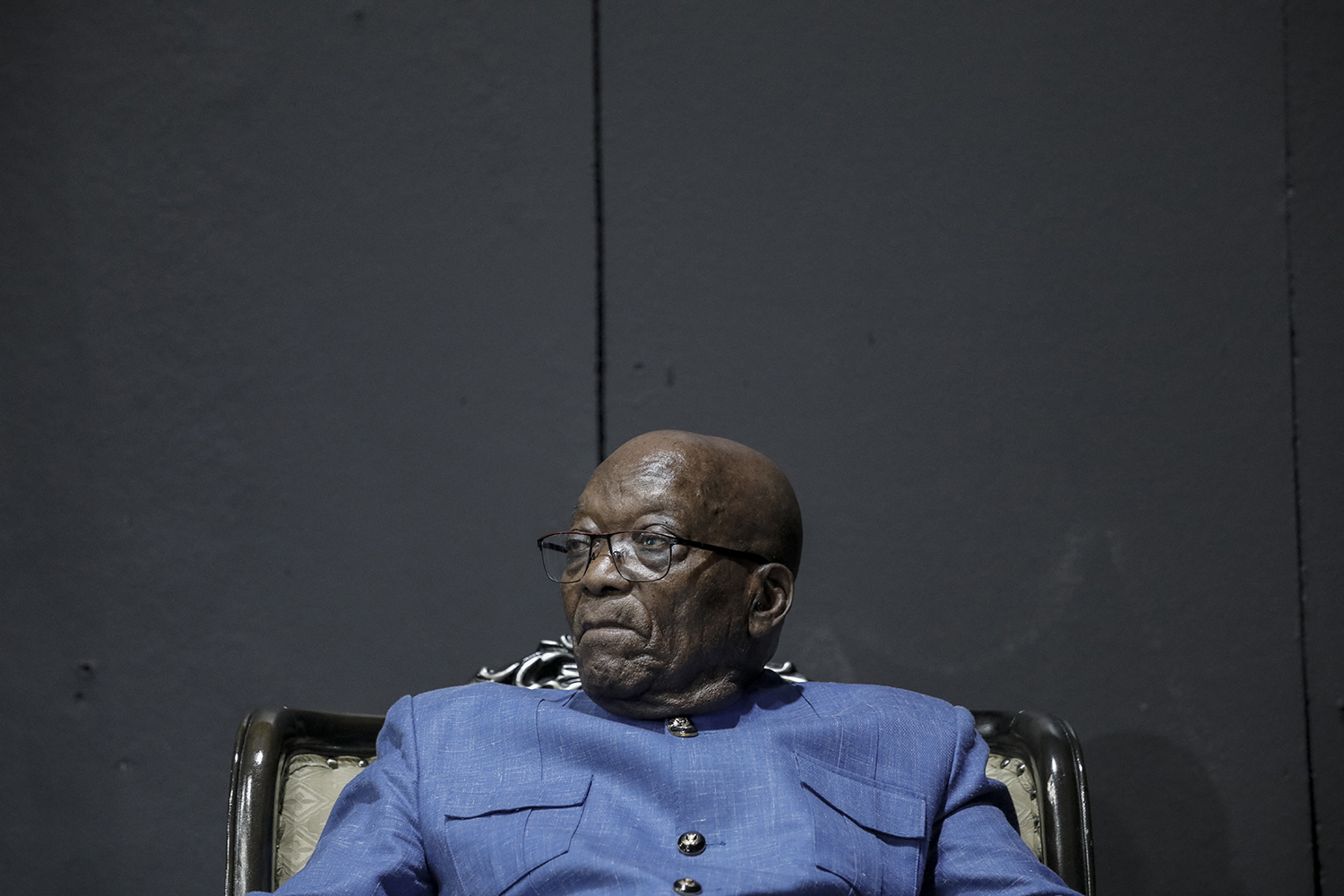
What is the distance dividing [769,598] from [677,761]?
30 centimetres

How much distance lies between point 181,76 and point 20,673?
1.39 meters

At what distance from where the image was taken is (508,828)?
1.47m

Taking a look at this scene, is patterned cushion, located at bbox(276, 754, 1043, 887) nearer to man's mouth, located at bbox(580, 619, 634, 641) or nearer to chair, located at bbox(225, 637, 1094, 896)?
chair, located at bbox(225, 637, 1094, 896)

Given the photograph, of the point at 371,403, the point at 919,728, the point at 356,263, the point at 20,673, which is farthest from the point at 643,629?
the point at 20,673

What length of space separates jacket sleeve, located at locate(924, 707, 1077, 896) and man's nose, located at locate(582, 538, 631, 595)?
59cm

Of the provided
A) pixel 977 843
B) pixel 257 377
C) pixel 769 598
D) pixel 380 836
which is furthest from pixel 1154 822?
pixel 257 377

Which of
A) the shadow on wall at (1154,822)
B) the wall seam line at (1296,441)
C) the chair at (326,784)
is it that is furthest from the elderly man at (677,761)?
the wall seam line at (1296,441)

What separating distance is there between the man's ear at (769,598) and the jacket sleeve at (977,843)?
33cm

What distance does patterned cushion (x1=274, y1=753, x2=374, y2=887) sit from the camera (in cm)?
169

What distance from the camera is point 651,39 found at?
8.03 ft

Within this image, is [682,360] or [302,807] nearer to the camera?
[302,807]

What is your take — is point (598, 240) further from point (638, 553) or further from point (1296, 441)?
point (1296, 441)

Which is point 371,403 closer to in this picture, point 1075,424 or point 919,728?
point 919,728

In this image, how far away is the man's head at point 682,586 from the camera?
1.56 meters
